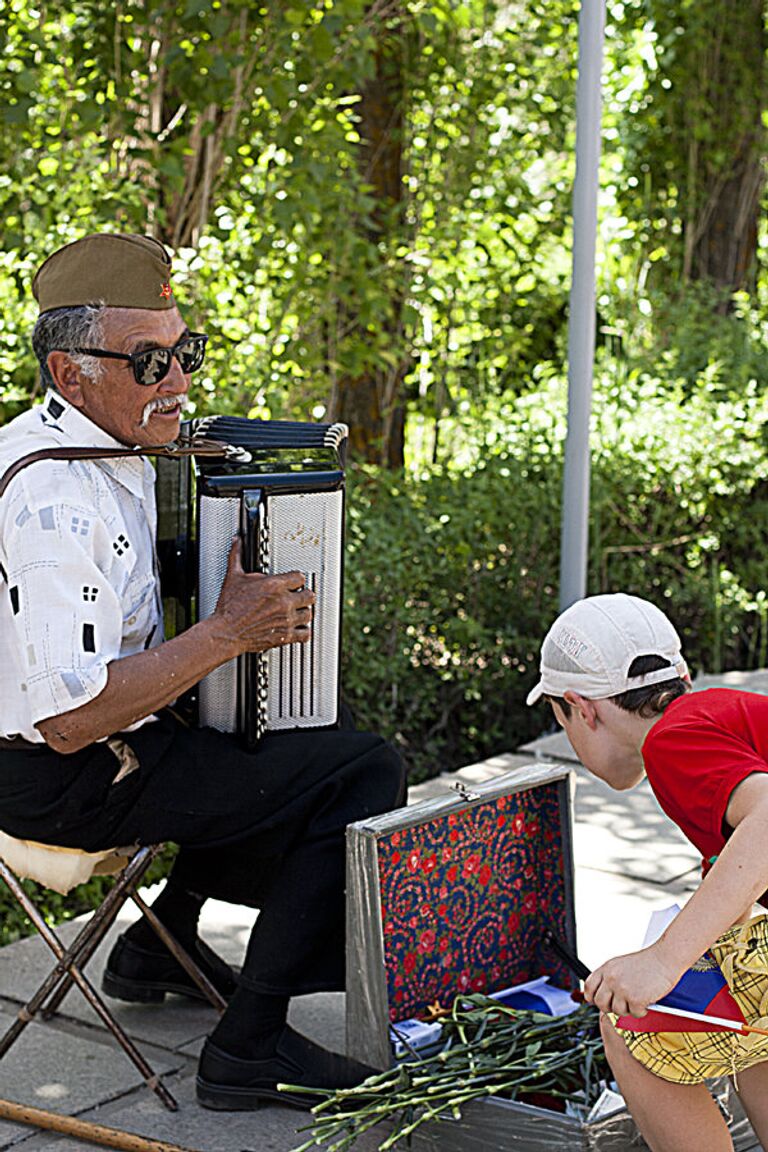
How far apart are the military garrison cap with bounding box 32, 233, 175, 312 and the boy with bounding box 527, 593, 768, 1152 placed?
3.12ft

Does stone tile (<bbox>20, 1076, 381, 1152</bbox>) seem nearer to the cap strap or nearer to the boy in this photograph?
the boy

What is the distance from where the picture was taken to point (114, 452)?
108 inches

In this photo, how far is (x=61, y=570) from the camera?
2.61 m

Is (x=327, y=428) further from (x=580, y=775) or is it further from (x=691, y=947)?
(x=580, y=775)

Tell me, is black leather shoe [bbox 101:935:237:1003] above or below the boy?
below

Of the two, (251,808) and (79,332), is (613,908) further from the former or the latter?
(79,332)

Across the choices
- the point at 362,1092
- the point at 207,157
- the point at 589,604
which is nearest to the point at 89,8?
the point at 207,157

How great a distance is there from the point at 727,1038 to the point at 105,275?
1632mm

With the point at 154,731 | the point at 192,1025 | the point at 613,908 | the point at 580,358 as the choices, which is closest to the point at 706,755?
the point at 154,731

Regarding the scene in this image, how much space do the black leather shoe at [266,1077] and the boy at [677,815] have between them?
0.66 meters

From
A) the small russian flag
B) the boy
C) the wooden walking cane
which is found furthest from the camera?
the wooden walking cane

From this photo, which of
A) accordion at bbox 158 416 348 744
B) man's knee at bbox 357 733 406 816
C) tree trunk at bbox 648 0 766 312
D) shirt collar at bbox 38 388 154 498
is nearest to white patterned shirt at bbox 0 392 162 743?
shirt collar at bbox 38 388 154 498

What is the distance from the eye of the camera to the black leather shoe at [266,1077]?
9.36ft

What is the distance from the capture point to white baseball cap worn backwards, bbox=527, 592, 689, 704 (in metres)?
2.50
